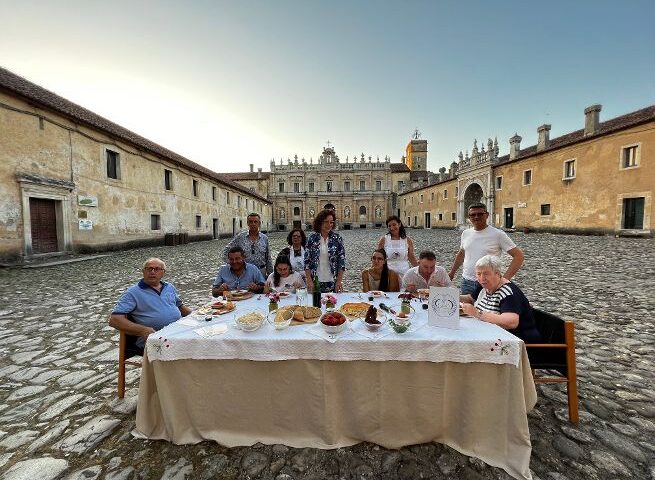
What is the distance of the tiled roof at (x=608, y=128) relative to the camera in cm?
1688

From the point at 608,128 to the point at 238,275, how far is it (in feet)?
85.4

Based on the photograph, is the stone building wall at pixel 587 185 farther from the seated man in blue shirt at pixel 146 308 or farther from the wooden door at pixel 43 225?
the wooden door at pixel 43 225

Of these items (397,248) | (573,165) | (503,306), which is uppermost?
(573,165)

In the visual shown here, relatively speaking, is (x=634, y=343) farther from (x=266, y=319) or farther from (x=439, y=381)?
(x=266, y=319)

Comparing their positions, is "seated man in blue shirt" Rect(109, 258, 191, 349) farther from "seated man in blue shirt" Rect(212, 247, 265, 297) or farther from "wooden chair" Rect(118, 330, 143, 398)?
"seated man in blue shirt" Rect(212, 247, 265, 297)

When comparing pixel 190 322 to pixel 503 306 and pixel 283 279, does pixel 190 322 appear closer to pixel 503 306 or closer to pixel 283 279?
pixel 283 279

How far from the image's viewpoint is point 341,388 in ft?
7.47

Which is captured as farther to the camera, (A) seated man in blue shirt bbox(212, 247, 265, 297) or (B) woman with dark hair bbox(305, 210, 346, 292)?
(B) woman with dark hair bbox(305, 210, 346, 292)

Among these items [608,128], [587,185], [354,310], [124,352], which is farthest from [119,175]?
[608,128]

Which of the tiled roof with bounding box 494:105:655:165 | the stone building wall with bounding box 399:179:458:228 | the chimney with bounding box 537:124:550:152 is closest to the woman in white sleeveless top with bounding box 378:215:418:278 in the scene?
the tiled roof with bounding box 494:105:655:165

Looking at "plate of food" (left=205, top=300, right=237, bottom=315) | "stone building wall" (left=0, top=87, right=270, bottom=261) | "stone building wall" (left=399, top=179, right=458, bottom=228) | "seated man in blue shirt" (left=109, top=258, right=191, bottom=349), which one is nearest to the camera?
"seated man in blue shirt" (left=109, top=258, right=191, bottom=349)

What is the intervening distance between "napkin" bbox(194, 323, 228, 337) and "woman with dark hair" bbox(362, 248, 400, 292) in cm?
261

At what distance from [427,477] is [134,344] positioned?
2993 millimetres

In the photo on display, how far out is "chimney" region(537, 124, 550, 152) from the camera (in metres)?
23.2
